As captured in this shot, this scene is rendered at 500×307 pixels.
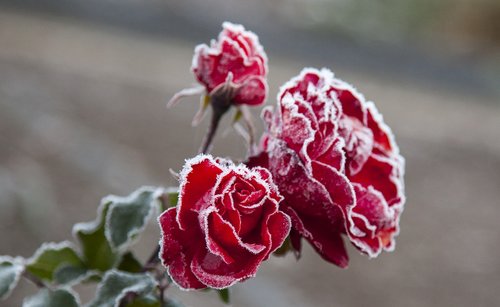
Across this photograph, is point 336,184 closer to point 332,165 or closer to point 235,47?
point 332,165

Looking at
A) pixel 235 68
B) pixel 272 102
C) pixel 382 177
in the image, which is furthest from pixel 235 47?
pixel 272 102

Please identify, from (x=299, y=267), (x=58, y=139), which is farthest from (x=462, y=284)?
(x=58, y=139)

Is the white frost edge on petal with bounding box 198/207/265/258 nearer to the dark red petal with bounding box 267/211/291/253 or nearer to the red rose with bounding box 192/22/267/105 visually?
the dark red petal with bounding box 267/211/291/253

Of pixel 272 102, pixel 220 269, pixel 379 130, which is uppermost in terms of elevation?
pixel 272 102

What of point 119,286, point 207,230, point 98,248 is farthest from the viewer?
point 98,248

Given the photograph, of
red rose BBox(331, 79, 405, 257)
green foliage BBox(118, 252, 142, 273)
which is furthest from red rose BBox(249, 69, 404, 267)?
green foliage BBox(118, 252, 142, 273)

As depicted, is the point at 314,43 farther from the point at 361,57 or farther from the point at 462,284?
the point at 462,284
